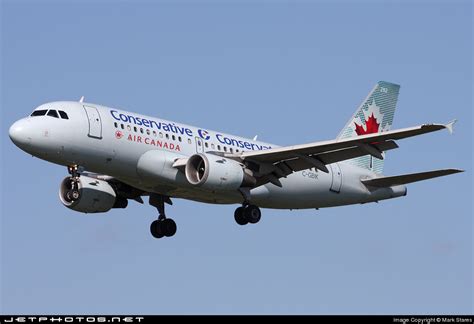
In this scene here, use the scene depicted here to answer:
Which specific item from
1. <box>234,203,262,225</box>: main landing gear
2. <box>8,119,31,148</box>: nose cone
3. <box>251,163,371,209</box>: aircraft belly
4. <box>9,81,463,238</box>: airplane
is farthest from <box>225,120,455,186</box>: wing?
<box>8,119,31,148</box>: nose cone

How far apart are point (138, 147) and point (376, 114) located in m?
17.5

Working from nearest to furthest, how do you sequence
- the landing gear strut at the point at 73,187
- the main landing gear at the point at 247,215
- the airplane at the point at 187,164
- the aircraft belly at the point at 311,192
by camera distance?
the airplane at the point at 187,164, the landing gear strut at the point at 73,187, the main landing gear at the point at 247,215, the aircraft belly at the point at 311,192

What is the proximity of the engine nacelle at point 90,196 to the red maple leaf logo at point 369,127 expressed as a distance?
559 inches

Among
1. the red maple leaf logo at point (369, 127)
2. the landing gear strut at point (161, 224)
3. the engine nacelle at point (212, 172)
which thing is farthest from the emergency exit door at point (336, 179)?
the landing gear strut at point (161, 224)

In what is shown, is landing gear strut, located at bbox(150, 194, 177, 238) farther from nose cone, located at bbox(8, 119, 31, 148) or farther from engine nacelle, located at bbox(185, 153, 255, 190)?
A: nose cone, located at bbox(8, 119, 31, 148)

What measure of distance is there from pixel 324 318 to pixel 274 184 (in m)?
18.1

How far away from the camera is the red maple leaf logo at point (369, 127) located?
2557 inches

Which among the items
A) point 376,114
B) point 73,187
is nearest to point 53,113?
point 73,187

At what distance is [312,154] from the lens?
54812 mm

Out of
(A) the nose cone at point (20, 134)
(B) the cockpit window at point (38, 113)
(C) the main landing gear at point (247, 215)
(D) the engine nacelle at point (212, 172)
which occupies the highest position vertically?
(B) the cockpit window at point (38, 113)

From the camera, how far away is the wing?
5194 cm

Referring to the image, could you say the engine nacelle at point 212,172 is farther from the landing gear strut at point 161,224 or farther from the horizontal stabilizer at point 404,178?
the horizontal stabilizer at point 404,178

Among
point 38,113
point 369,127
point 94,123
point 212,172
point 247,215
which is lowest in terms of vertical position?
point 247,215

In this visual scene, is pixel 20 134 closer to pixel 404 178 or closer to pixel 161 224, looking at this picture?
pixel 161 224
